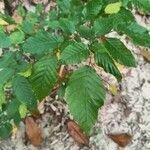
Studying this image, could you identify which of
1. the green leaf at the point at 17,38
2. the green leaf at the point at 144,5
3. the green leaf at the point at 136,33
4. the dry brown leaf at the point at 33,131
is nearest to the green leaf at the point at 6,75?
the green leaf at the point at 17,38

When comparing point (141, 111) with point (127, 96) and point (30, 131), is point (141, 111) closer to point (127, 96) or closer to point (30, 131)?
point (127, 96)

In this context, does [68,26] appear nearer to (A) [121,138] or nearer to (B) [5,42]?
(B) [5,42]

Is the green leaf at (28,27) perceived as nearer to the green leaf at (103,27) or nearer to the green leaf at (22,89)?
the green leaf at (22,89)

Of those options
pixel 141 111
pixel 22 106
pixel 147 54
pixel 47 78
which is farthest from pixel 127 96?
pixel 47 78

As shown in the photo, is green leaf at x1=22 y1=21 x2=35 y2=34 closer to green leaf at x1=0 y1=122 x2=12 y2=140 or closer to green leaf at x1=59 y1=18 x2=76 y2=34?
green leaf at x1=59 y1=18 x2=76 y2=34

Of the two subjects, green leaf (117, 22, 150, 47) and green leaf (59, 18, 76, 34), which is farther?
green leaf (59, 18, 76, 34)

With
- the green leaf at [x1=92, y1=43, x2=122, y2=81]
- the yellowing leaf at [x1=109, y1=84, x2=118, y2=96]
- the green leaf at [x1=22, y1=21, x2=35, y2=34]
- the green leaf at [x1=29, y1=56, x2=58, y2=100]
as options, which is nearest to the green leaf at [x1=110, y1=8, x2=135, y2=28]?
the green leaf at [x1=92, y1=43, x2=122, y2=81]
